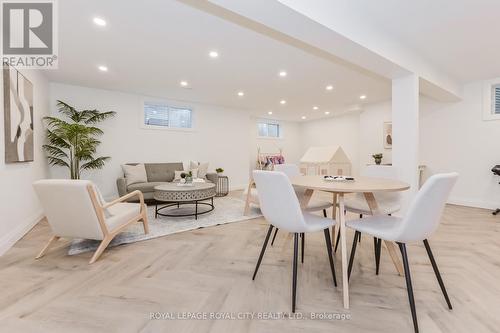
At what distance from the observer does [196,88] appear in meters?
4.83

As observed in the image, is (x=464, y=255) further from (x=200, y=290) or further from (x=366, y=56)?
(x=200, y=290)

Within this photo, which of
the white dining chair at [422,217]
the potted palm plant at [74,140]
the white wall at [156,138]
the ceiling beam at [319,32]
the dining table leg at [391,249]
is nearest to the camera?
the white dining chair at [422,217]

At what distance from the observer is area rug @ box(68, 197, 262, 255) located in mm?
2586

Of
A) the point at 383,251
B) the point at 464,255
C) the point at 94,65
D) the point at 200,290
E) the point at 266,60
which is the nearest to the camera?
the point at 200,290

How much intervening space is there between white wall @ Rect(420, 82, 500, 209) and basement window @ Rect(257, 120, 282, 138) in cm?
469

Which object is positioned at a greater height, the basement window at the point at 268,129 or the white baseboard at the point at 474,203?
the basement window at the point at 268,129

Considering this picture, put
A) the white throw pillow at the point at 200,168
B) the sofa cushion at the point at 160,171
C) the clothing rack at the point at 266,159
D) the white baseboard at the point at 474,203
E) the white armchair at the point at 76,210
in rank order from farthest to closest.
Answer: the clothing rack at the point at 266,159 → the white throw pillow at the point at 200,168 → the sofa cushion at the point at 160,171 → the white baseboard at the point at 474,203 → the white armchair at the point at 76,210

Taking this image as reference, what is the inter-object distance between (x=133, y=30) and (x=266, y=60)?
5.84 feet

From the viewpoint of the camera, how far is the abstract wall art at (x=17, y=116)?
8.21 feet

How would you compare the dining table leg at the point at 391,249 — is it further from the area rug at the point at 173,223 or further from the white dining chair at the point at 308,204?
the area rug at the point at 173,223

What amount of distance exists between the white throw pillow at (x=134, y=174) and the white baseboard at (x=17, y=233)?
4.73ft

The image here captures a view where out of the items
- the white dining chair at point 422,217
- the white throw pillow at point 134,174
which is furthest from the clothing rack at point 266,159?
the white dining chair at point 422,217

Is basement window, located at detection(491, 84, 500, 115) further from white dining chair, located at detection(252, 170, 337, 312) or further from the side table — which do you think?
the side table

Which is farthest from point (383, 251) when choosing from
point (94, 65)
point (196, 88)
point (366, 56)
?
point (94, 65)
